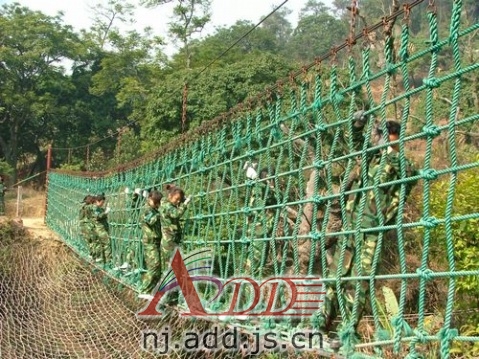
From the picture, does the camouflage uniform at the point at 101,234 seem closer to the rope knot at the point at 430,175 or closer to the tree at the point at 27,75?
the rope knot at the point at 430,175

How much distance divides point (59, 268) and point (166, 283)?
181 inches

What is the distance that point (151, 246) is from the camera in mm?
3633

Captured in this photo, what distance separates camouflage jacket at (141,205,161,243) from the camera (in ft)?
11.8

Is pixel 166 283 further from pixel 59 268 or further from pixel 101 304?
pixel 59 268

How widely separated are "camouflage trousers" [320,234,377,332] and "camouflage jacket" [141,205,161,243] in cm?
158

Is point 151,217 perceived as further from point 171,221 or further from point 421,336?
point 421,336

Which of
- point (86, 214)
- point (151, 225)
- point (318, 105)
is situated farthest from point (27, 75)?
point (318, 105)

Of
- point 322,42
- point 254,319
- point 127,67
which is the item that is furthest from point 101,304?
point 322,42

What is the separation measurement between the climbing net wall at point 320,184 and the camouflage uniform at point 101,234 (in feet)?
0.23

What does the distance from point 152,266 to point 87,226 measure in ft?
7.35

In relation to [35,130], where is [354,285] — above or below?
below

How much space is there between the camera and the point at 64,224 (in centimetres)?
768

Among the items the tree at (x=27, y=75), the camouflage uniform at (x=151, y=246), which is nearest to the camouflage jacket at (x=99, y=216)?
the camouflage uniform at (x=151, y=246)

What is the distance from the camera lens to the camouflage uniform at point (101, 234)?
529 centimetres
